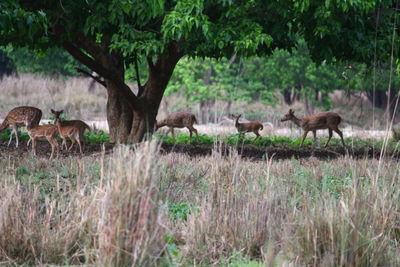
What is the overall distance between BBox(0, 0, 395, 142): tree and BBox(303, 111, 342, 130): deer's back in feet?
11.3

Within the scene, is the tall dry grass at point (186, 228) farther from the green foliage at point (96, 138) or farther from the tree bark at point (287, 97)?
the tree bark at point (287, 97)

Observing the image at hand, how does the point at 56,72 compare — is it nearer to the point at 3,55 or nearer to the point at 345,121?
the point at 3,55

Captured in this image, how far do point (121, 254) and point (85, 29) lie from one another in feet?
25.6

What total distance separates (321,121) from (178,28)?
809 cm

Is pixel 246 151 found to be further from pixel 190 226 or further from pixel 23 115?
pixel 190 226

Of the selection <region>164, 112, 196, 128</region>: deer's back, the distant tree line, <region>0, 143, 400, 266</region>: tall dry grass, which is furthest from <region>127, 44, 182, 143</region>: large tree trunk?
the distant tree line

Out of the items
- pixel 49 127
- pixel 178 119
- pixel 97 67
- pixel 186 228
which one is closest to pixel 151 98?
pixel 97 67

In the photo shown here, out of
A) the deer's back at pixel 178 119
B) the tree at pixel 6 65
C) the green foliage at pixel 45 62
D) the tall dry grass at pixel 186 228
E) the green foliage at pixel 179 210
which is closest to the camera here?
the tall dry grass at pixel 186 228

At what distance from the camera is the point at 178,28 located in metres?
10.1

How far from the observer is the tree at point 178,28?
33.9 ft

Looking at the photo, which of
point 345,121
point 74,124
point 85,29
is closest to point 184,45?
point 85,29

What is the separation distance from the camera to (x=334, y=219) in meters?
4.74

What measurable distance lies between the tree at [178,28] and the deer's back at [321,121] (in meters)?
3.43

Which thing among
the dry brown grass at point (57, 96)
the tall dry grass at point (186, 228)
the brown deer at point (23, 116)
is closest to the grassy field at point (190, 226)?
the tall dry grass at point (186, 228)
